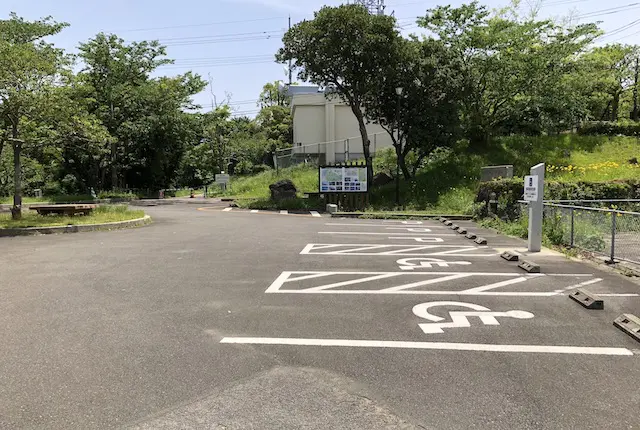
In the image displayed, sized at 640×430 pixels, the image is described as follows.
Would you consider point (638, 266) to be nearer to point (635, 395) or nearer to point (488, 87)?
point (635, 395)

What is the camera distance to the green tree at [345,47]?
75.4 ft

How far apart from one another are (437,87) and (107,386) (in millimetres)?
23638

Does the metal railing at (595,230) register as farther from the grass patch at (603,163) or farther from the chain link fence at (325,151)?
the chain link fence at (325,151)

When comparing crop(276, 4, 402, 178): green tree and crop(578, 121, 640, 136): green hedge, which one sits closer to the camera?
crop(276, 4, 402, 178): green tree

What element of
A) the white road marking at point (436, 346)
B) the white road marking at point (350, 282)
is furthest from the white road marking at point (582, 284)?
the white road marking at point (350, 282)

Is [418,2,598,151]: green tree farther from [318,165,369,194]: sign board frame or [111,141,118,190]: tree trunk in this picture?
[111,141,118,190]: tree trunk

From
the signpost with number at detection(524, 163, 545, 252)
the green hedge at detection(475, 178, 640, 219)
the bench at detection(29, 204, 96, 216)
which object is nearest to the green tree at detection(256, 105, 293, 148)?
the bench at detection(29, 204, 96, 216)

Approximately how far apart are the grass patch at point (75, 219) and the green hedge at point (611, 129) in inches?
1181

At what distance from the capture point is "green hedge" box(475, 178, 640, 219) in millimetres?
15812

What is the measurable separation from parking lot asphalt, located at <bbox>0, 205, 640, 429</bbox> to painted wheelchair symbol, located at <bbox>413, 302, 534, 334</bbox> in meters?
0.03

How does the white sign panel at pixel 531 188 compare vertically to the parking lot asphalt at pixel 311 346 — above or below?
above

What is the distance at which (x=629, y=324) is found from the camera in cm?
520

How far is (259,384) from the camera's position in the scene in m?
3.80

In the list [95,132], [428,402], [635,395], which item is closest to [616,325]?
[635,395]
